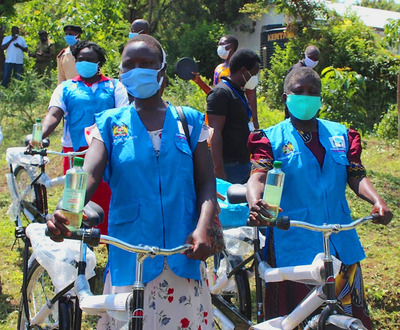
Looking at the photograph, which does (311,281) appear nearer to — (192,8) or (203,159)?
(203,159)

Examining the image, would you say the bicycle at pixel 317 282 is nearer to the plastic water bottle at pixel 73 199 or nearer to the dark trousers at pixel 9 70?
the plastic water bottle at pixel 73 199

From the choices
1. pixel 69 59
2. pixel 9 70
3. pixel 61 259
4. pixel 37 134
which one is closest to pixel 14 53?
pixel 9 70

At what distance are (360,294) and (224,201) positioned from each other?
1.32 meters

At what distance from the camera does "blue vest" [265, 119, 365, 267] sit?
3.52 m

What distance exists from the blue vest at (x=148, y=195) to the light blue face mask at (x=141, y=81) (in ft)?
0.52

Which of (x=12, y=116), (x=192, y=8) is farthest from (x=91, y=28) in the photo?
(x=192, y=8)

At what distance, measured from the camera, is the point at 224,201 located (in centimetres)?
462

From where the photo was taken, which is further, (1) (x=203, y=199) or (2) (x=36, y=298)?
(2) (x=36, y=298)

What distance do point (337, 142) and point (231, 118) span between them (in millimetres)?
1893

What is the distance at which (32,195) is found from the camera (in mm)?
5980

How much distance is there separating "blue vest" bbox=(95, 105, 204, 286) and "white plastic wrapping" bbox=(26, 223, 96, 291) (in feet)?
2.87

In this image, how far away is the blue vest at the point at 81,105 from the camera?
18.1ft

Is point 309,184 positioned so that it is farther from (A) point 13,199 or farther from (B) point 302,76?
(A) point 13,199

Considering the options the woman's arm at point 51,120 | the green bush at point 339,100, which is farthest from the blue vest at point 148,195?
the green bush at point 339,100
